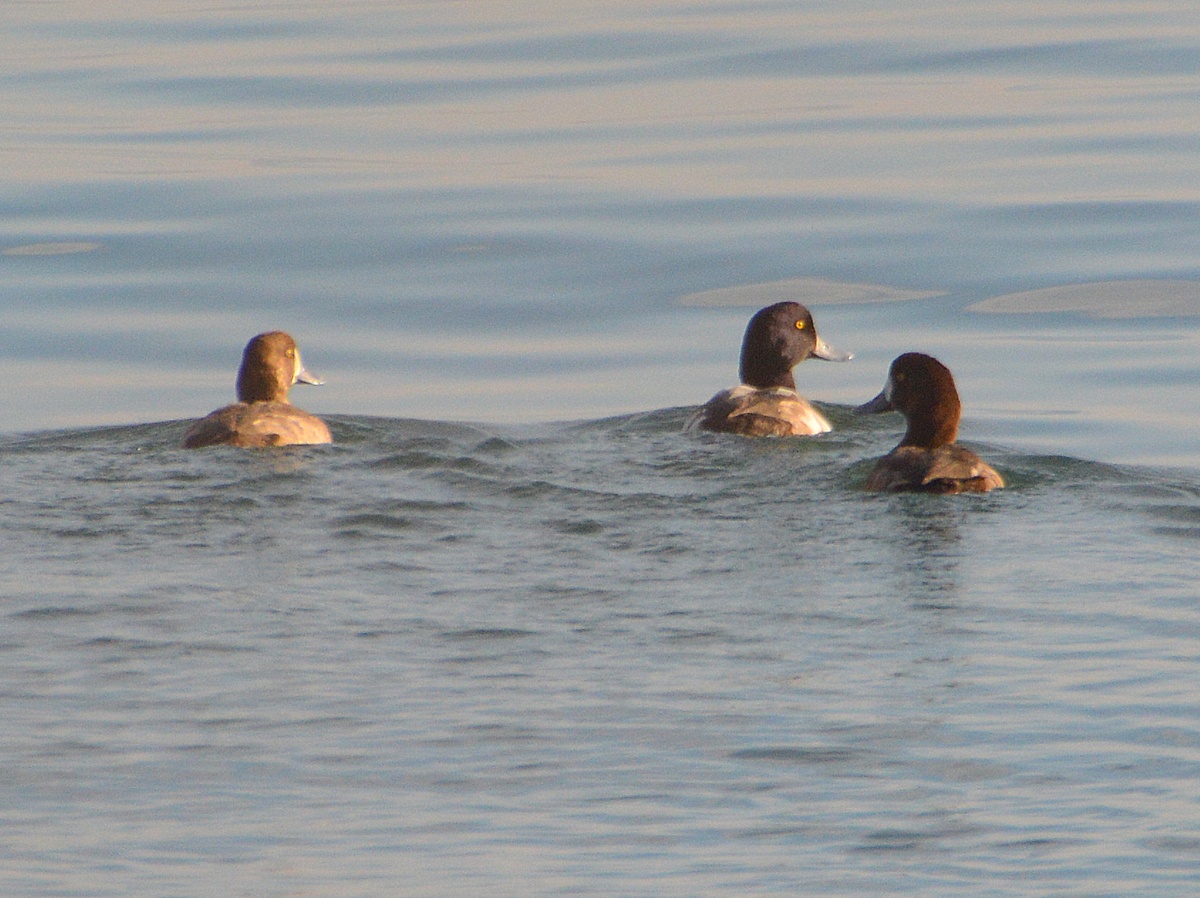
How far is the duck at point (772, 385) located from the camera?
11602mm

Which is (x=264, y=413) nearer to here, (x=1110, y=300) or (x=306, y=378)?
(x=306, y=378)

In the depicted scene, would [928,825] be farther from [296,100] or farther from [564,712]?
[296,100]

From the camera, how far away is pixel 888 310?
15.0 metres

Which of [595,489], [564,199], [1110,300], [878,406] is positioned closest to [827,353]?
[878,406]

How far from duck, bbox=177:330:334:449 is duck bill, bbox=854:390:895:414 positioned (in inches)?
109

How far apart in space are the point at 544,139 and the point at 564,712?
43.6 ft

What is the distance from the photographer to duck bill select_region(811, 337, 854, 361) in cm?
1311

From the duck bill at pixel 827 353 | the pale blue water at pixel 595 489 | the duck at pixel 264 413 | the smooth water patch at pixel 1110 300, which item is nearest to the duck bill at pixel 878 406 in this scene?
the pale blue water at pixel 595 489

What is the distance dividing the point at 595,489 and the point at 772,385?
2.57m

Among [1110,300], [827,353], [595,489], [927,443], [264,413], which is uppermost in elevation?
[1110,300]

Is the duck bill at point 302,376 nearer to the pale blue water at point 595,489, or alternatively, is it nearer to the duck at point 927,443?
the pale blue water at point 595,489

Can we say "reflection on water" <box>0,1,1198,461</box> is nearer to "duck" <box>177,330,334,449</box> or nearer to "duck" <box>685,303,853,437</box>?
"duck" <box>685,303,853,437</box>

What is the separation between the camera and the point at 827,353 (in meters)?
13.2

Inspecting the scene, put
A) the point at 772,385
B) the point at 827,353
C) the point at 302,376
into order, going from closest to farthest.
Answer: the point at 302,376 < the point at 772,385 < the point at 827,353
